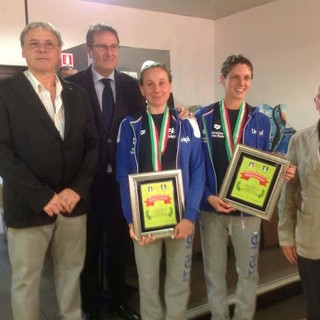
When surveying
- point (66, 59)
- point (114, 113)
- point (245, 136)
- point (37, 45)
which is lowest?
point (245, 136)

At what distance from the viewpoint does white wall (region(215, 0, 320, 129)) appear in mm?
4316

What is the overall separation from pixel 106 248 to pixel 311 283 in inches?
49.2

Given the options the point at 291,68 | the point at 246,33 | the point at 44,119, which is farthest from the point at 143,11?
the point at 44,119

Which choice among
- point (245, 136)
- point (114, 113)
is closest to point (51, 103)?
point (114, 113)

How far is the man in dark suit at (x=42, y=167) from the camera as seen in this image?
163 cm

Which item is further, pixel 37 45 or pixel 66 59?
pixel 66 59

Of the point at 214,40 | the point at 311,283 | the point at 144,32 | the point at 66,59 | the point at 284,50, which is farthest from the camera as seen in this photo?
the point at 214,40

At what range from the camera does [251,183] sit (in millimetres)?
1840

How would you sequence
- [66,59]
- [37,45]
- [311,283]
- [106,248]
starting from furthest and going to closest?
1. [66,59]
2. [106,248]
3. [37,45]
4. [311,283]

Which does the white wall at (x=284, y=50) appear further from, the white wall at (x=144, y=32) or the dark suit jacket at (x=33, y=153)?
the dark suit jacket at (x=33, y=153)

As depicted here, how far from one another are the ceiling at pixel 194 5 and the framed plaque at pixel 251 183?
341 cm

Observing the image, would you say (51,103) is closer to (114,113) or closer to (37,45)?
(37,45)

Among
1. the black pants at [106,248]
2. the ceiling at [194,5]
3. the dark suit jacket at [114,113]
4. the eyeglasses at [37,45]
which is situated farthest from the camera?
the ceiling at [194,5]

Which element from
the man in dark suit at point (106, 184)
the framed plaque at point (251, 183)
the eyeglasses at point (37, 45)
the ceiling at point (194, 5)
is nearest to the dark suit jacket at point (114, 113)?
the man in dark suit at point (106, 184)
